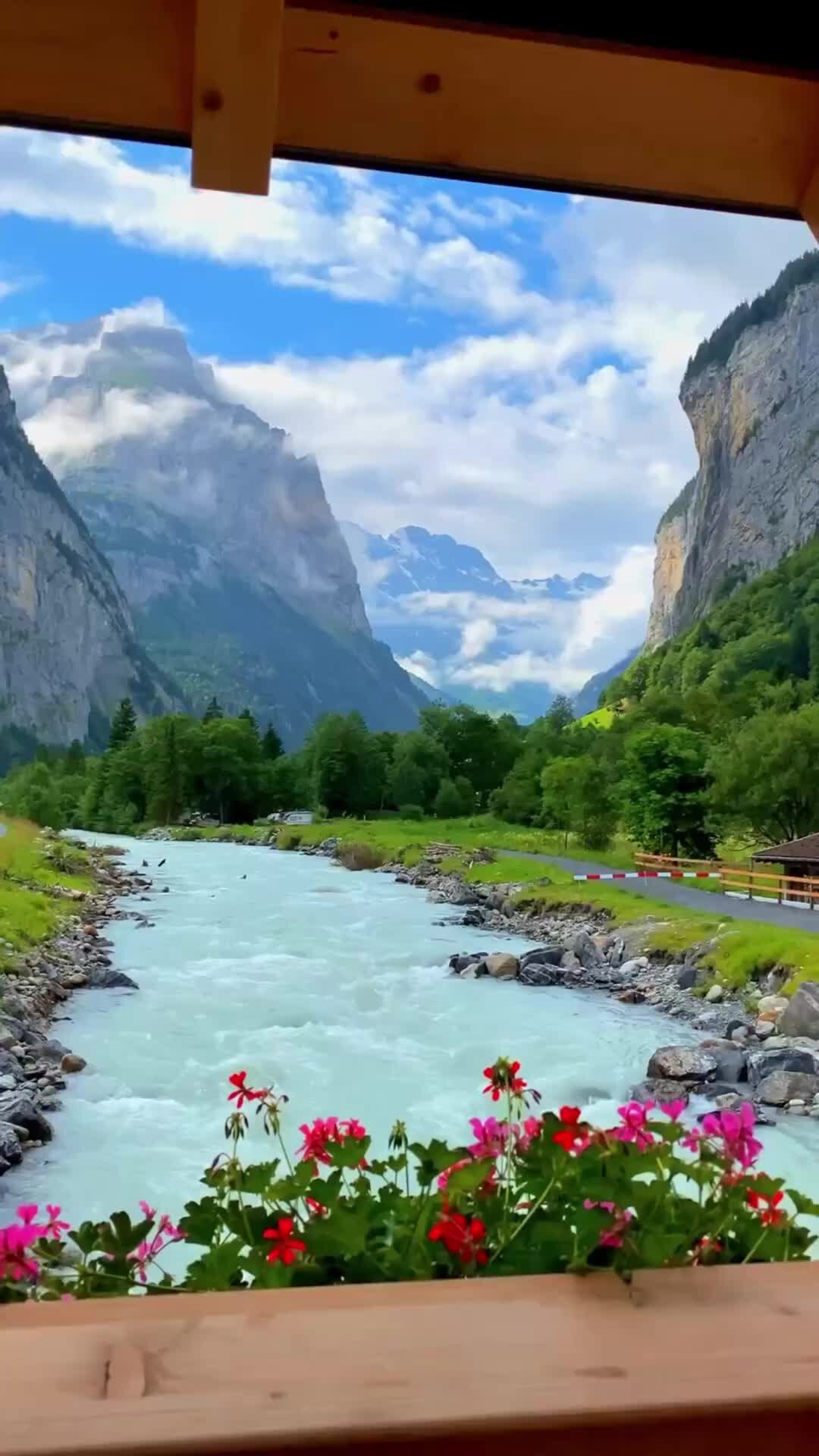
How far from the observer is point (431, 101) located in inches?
26.0

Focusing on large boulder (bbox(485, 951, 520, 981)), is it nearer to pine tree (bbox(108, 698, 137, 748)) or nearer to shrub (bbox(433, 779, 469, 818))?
shrub (bbox(433, 779, 469, 818))

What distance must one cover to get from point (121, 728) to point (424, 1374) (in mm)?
5180

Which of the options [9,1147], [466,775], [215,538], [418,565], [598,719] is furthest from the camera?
[598,719]

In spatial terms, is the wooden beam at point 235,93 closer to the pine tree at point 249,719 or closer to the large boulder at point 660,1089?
the large boulder at point 660,1089

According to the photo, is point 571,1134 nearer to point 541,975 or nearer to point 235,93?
point 235,93

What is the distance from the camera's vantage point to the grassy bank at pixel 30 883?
435cm

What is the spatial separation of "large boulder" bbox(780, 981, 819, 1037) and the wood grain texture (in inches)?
147

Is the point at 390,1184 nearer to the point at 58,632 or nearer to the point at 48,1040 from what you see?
the point at 48,1040

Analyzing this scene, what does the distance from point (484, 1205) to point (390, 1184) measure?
0.07 meters

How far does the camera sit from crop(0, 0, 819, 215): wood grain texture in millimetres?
625

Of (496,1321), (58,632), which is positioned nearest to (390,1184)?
(496,1321)

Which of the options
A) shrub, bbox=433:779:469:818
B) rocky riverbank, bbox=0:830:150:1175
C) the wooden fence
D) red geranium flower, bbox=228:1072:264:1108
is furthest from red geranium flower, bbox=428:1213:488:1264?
shrub, bbox=433:779:469:818

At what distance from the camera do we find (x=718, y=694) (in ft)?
42.6

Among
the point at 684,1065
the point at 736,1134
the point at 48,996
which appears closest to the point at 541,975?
the point at 684,1065
